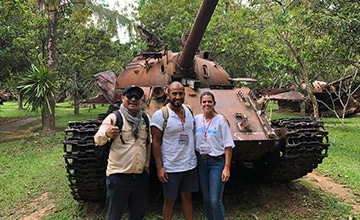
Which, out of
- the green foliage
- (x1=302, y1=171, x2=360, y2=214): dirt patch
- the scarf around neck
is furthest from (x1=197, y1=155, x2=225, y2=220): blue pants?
the green foliage

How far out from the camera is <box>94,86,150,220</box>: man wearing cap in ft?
9.00

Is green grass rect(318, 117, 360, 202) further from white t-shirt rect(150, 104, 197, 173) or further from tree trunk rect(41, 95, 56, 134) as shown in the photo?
tree trunk rect(41, 95, 56, 134)

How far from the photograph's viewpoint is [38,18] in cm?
1230

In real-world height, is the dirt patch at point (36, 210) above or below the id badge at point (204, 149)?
below

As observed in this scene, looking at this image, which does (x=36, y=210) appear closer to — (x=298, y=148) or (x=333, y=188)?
(x=298, y=148)

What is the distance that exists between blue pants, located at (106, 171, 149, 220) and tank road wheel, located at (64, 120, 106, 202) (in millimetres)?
1009

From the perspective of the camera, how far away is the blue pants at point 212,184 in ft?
9.75

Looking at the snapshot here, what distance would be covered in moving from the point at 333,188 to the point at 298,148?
75.3 inches

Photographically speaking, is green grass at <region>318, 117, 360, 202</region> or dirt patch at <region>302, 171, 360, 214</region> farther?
green grass at <region>318, 117, 360, 202</region>

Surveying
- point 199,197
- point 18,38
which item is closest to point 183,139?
point 199,197

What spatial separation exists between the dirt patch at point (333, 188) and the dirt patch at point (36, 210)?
15.9 ft

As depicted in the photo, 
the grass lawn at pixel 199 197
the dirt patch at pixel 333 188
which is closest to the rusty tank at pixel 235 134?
the grass lawn at pixel 199 197

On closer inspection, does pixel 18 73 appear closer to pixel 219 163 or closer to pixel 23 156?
pixel 23 156

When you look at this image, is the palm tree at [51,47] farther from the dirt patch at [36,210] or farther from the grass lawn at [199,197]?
the dirt patch at [36,210]
